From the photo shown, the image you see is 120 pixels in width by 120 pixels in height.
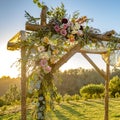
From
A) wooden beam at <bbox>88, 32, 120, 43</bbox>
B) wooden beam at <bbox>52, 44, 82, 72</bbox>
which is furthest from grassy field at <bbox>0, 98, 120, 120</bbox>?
wooden beam at <bbox>52, 44, 82, 72</bbox>

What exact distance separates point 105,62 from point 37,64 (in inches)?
150

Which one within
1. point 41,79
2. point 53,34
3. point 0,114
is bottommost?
point 0,114

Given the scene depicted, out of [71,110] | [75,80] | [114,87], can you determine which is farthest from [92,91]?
[75,80]

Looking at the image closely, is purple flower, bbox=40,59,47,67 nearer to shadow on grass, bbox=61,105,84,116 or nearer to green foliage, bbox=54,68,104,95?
shadow on grass, bbox=61,105,84,116

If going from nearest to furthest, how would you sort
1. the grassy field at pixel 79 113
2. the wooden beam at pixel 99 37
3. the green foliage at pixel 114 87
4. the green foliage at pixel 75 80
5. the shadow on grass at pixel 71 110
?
the wooden beam at pixel 99 37, the grassy field at pixel 79 113, the shadow on grass at pixel 71 110, the green foliage at pixel 114 87, the green foliage at pixel 75 80

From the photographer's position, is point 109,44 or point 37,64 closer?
point 37,64

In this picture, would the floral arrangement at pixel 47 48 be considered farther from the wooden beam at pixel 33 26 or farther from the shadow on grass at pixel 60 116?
the shadow on grass at pixel 60 116

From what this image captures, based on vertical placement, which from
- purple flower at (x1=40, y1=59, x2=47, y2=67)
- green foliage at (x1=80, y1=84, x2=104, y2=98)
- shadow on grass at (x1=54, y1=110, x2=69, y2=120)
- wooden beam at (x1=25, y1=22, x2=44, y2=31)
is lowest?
shadow on grass at (x1=54, y1=110, x2=69, y2=120)

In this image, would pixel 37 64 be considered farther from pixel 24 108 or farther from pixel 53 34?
pixel 24 108

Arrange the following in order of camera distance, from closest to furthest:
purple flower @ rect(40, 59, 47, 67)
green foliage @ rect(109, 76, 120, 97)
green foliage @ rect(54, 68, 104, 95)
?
purple flower @ rect(40, 59, 47, 67) < green foliage @ rect(109, 76, 120, 97) < green foliage @ rect(54, 68, 104, 95)

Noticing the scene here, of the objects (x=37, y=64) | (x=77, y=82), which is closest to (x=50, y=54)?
(x=37, y=64)

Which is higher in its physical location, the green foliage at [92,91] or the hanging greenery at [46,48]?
the hanging greenery at [46,48]

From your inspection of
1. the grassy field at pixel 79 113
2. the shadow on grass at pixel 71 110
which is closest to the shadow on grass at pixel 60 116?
the grassy field at pixel 79 113

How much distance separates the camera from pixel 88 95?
16922 millimetres
